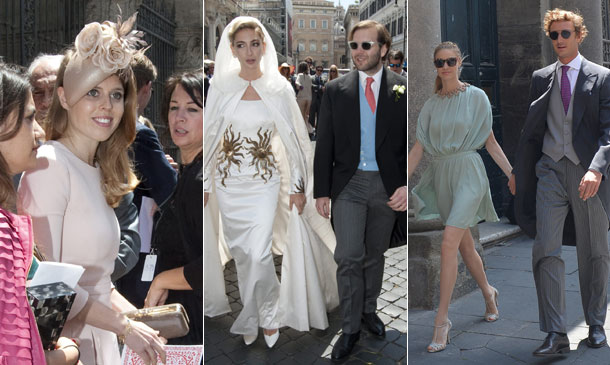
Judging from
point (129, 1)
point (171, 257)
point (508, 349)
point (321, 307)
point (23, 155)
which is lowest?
point (508, 349)

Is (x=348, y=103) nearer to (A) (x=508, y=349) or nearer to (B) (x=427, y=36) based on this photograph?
(B) (x=427, y=36)

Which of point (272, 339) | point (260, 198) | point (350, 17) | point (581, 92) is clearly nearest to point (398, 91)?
point (350, 17)

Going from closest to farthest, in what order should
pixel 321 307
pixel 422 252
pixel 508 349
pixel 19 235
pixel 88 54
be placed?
pixel 19 235 → pixel 88 54 → pixel 321 307 → pixel 508 349 → pixel 422 252

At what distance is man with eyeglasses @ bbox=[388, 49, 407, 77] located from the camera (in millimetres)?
2486

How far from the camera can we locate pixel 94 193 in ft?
4.89

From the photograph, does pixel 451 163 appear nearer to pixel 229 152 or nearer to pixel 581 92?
pixel 581 92

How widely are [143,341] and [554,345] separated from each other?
7.48 ft

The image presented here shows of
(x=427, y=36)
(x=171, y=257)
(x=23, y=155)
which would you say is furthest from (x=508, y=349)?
(x=23, y=155)

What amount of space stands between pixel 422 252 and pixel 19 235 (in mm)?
2629

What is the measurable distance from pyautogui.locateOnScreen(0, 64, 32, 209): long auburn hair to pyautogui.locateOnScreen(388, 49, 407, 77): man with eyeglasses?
1.45 m

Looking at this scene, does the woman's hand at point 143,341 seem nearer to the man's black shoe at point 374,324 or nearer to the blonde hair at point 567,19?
the man's black shoe at point 374,324

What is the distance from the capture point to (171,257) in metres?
1.81

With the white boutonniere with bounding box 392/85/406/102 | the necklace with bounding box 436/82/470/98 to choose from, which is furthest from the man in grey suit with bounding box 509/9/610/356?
the white boutonniere with bounding box 392/85/406/102

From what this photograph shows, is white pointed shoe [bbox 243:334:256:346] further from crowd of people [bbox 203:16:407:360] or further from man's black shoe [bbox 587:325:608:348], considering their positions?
man's black shoe [bbox 587:325:608:348]
